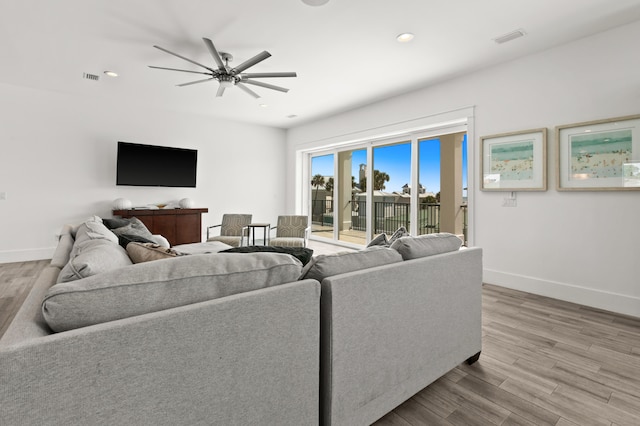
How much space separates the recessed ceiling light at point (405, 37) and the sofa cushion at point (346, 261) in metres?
2.45

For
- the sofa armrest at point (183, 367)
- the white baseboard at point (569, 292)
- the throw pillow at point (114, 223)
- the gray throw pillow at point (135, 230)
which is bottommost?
the white baseboard at point (569, 292)

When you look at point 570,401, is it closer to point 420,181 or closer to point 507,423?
point 507,423

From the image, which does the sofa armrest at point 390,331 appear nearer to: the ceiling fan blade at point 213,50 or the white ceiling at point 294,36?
the white ceiling at point 294,36

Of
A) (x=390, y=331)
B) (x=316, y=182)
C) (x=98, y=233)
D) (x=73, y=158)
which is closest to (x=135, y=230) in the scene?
(x=98, y=233)

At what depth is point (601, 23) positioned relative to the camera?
2910mm

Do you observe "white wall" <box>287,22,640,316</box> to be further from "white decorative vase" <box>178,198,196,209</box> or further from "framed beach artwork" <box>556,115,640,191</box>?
"white decorative vase" <box>178,198,196,209</box>

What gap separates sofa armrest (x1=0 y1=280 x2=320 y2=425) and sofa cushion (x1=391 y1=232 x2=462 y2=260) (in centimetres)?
70

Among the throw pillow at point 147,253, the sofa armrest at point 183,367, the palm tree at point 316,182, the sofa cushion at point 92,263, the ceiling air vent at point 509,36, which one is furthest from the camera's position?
the palm tree at point 316,182

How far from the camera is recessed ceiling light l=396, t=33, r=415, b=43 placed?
3.09 metres

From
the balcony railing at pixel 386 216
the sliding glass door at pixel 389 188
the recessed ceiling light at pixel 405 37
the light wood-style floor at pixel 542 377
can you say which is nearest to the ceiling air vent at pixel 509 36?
the recessed ceiling light at pixel 405 37

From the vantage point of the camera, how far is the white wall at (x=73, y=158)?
468 cm

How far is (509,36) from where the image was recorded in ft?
10.3

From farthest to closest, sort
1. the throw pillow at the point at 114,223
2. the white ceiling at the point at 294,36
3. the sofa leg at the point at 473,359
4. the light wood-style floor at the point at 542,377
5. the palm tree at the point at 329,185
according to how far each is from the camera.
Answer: the palm tree at the point at 329,185
the throw pillow at the point at 114,223
the white ceiling at the point at 294,36
the sofa leg at the point at 473,359
the light wood-style floor at the point at 542,377

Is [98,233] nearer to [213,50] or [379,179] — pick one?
[213,50]
